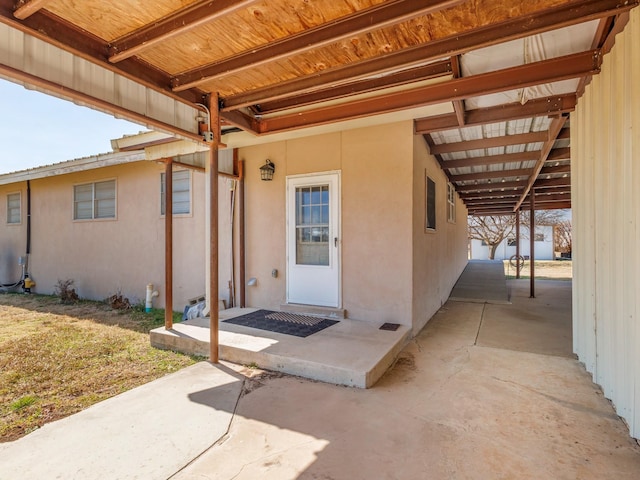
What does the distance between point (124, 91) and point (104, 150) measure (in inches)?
187

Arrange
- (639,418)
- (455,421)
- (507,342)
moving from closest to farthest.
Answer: (639,418), (455,421), (507,342)

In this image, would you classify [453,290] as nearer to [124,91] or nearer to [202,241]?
[202,241]

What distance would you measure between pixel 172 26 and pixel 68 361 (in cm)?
378

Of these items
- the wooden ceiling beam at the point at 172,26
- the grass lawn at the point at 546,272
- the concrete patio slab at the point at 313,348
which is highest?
the wooden ceiling beam at the point at 172,26

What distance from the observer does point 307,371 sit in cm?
331

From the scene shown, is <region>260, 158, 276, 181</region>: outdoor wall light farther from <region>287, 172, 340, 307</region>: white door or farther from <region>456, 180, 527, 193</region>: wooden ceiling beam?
<region>456, 180, 527, 193</region>: wooden ceiling beam

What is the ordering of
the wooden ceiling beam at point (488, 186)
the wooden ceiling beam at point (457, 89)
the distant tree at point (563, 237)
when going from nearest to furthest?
the wooden ceiling beam at point (457, 89)
the wooden ceiling beam at point (488, 186)
the distant tree at point (563, 237)

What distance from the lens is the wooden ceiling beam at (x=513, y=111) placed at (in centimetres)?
360

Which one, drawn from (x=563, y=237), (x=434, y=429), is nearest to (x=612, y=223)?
(x=434, y=429)

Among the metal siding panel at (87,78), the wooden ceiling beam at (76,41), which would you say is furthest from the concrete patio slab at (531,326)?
the wooden ceiling beam at (76,41)

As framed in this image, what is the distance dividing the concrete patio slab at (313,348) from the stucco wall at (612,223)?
1850 millimetres

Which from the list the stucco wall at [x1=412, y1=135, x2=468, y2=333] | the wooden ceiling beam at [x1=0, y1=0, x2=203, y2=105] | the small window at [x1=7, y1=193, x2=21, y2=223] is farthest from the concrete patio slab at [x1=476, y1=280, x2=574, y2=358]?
the small window at [x1=7, y1=193, x2=21, y2=223]

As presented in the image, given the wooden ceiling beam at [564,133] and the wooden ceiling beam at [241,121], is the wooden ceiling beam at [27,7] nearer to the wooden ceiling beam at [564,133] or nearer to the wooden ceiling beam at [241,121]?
the wooden ceiling beam at [241,121]

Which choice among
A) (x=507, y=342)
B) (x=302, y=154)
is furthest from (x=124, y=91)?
(x=507, y=342)
